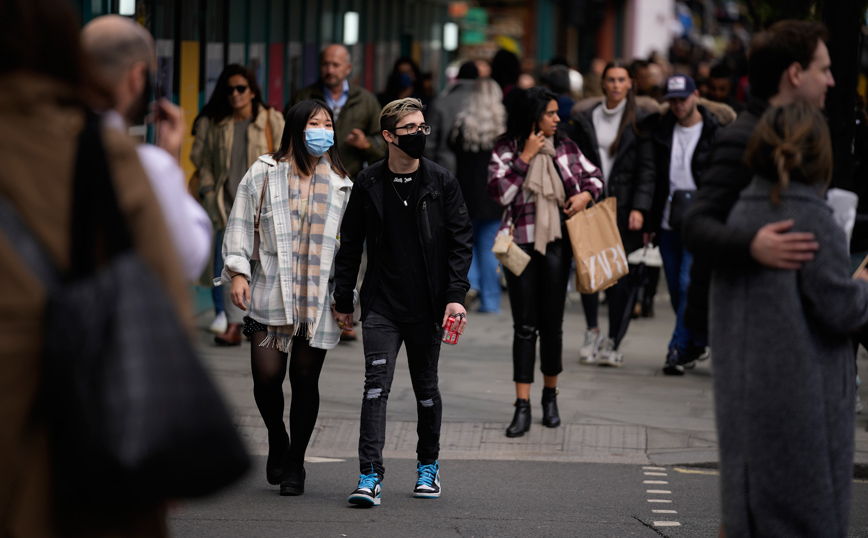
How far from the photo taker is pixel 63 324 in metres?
2.35

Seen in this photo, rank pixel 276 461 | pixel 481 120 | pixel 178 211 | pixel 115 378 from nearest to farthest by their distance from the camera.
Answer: pixel 115 378 < pixel 178 211 < pixel 276 461 < pixel 481 120

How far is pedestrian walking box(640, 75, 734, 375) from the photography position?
877 centimetres

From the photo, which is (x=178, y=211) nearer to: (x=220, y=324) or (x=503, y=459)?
(x=503, y=459)

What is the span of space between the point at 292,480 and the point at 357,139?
4.31m

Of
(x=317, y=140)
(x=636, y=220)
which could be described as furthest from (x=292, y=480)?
(x=636, y=220)

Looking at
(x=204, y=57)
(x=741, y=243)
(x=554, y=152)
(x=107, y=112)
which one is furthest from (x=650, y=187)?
(x=107, y=112)

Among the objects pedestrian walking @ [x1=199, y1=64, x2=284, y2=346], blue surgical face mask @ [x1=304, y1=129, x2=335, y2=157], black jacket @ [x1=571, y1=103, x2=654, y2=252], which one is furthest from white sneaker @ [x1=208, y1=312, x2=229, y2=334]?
blue surgical face mask @ [x1=304, y1=129, x2=335, y2=157]

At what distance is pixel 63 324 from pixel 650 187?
23.1ft

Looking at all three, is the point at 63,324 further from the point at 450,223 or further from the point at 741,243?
the point at 450,223

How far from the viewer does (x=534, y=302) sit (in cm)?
724

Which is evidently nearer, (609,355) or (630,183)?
(630,183)

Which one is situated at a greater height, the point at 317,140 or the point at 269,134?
the point at 317,140

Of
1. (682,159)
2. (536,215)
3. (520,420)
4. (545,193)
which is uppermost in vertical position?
(682,159)

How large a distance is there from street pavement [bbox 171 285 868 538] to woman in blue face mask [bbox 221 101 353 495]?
533mm
